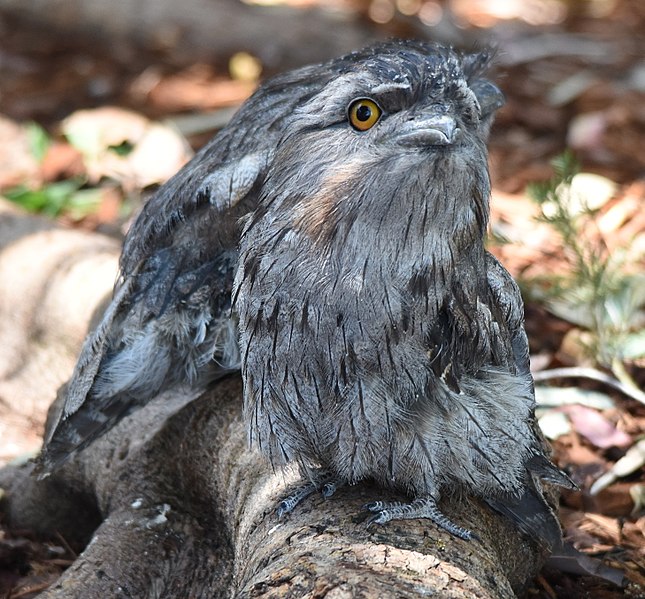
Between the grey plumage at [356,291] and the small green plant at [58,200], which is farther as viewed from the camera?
the small green plant at [58,200]

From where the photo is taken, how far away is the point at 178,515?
10.3 ft

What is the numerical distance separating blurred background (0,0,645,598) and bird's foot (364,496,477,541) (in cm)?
65

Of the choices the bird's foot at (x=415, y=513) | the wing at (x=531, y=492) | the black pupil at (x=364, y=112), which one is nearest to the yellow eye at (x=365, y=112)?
the black pupil at (x=364, y=112)

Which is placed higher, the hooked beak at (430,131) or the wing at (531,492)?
the hooked beak at (430,131)

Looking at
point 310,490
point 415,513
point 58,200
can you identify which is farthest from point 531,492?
point 58,200

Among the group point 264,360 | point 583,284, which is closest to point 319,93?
point 264,360

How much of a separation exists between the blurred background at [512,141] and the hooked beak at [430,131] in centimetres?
81

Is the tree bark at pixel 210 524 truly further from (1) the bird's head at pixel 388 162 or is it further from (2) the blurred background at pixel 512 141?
(1) the bird's head at pixel 388 162

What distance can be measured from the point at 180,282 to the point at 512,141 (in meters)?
3.36

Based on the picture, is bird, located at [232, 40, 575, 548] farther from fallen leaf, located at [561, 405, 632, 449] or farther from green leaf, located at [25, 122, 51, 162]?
green leaf, located at [25, 122, 51, 162]

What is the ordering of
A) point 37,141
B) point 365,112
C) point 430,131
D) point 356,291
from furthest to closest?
point 37,141 → point 356,291 → point 365,112 → point 430,131

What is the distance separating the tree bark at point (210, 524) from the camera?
7.23 ft

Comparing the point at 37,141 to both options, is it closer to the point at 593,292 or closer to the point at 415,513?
the point at 593,292

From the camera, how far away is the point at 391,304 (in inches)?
96.0
